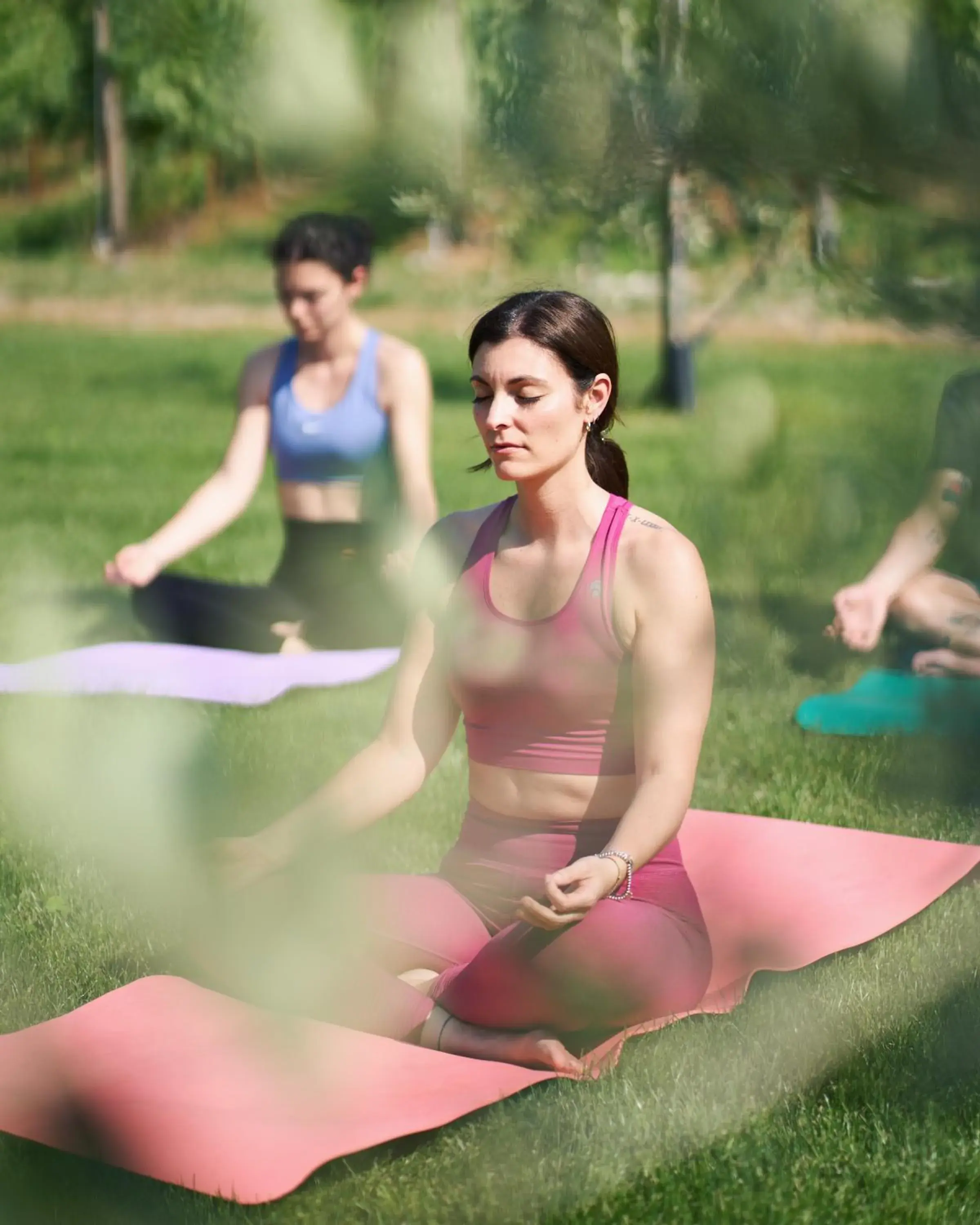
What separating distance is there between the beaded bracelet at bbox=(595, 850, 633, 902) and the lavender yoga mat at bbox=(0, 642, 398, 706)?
208 centimetres

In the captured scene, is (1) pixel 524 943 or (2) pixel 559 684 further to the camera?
A: (2) pixel 559 684

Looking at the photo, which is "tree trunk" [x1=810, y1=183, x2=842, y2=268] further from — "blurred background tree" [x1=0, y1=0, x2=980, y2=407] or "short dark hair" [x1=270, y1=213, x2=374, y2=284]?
"short dark hair" [x1=270, y1=213, x2=374, y2=284]

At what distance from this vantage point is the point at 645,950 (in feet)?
7.96

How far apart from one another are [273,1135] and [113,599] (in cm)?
362

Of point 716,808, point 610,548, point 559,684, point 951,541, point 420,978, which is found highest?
point 951,541

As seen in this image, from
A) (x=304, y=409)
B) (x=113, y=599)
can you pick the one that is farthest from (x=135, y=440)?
(x=304, y=409)

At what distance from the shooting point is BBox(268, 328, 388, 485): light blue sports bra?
15.5 ft

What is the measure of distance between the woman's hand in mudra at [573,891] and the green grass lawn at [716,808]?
26cm

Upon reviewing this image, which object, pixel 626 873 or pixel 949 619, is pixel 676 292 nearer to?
pixel 949 619

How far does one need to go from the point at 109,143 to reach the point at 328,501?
3638 mm

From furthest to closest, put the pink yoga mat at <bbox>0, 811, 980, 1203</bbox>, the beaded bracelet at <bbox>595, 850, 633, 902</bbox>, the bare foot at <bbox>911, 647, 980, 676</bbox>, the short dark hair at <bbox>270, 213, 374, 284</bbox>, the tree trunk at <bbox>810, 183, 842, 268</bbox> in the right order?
the short dark hair at <bbox>270, 213, 374, 284</bbox>, the beaded bracelet at <bbox>595, 850, 633, 902</bbox>, the pink yoga mat at <bbox>0, 811, 980, 1203</bbox>, the bare foot at <bbox>911, 647, 980, 676</bbox>, the tree trunk at <bbox>810, 183, 842, 268</bbox>

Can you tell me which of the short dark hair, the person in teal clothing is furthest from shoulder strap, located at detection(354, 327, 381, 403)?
the person in teal clothing

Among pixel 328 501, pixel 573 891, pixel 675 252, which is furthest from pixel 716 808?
pixel 675 252

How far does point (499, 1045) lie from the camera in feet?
8.04
